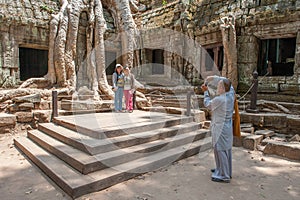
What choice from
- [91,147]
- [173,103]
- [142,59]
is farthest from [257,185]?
[142,59]

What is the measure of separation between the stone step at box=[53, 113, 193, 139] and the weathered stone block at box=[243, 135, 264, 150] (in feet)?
4.97

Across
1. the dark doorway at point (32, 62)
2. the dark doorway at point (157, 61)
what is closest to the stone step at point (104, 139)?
the dark doorway at point (32, 62)

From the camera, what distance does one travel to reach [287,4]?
7293 mm

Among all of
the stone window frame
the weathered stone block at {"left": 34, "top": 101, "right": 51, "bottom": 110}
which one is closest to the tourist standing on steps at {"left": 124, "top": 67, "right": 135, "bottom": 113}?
the weathered stone block at {"left": 34, "top": 101, "right": 51, "bottom": 110}

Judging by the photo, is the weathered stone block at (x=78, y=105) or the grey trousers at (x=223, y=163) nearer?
the grey trousers at (x=223, y=163)

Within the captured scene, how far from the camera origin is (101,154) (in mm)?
3480

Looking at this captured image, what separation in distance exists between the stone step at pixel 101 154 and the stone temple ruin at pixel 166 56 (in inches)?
44.2

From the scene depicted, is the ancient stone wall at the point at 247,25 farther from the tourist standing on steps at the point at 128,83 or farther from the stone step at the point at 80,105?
the stone step at the point at 80,105

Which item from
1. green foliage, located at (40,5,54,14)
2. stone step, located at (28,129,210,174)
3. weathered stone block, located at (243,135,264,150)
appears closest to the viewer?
stone step, located at (28,129,210,174)

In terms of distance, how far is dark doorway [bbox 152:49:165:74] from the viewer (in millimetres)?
12633

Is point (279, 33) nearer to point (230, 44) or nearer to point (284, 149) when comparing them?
point (230, 44)

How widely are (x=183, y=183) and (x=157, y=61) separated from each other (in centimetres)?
1058

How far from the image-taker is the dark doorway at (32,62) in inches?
328

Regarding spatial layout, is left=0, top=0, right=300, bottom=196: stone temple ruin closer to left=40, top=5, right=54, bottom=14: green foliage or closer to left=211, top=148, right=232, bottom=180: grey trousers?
left=40, top=5, right=54, bottom=14: green foliage
